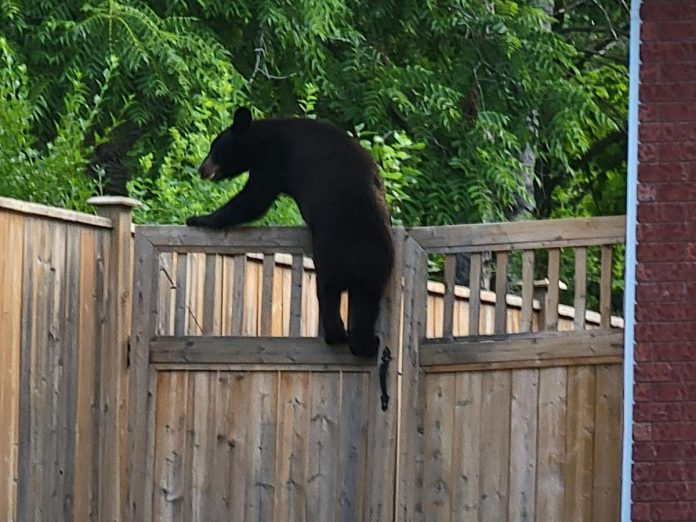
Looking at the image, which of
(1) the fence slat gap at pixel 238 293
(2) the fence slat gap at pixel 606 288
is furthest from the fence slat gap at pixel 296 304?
(2) the fence slat gap at pixel 606 288

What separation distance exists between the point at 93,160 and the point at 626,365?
739cm

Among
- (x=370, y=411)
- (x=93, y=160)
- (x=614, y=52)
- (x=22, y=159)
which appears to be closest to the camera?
(x=370, y=411)

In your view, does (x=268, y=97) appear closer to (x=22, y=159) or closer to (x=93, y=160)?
(x=93, y=160)

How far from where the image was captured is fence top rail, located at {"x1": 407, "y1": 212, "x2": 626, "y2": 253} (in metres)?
6.76

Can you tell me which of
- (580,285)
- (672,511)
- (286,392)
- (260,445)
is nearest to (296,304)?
(286,392)

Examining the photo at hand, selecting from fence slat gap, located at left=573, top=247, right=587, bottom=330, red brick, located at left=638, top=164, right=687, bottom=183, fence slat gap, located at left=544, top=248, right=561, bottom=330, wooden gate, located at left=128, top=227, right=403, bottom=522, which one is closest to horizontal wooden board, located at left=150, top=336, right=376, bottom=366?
wooden gate, located at left=128, top=227, right=403, bottom=522

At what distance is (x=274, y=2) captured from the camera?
12328 millimetres

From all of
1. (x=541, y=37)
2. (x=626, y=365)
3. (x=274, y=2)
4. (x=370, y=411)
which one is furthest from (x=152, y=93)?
(x=626, y=365)

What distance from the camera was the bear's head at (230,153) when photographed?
307 inches

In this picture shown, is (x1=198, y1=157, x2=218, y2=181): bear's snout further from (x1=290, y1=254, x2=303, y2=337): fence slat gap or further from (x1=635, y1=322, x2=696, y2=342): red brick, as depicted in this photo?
(x1=635, y1=322, x2=696, y2=342): red brick

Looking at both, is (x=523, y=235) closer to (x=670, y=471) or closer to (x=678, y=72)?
(x=678, y=72)

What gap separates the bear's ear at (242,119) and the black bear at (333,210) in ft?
0.56

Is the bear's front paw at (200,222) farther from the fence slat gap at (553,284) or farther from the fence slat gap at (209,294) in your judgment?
the fence slat gap at (553,284)

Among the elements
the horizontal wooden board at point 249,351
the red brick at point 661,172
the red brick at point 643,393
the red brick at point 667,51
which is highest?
the red brick at point 667,51
